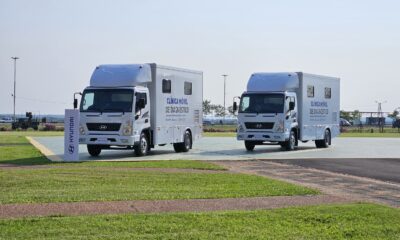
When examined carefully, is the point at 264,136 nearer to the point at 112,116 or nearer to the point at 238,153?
the point at 238,153

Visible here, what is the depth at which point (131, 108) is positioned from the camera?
22141 mm

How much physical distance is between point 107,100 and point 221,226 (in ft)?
47.2

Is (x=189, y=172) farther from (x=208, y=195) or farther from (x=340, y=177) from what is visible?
(x=208, y=195)

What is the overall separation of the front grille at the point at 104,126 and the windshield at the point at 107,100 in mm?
472

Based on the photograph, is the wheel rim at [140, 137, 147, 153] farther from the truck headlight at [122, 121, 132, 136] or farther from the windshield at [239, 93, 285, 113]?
the windshield at [239, 93, 285, 113]

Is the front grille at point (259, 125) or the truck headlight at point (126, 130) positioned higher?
the front grille at point (259, 125)

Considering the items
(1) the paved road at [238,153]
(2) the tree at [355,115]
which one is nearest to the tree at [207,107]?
(2) the tree at [355,115]

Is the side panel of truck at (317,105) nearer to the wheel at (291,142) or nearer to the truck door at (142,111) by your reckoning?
the wheel at (291,142)

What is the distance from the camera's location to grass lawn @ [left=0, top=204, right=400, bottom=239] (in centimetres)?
805

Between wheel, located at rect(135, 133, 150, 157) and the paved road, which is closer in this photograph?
wheel, located at rect(135, 133, 150, 157)

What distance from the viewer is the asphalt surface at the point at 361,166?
1700cm

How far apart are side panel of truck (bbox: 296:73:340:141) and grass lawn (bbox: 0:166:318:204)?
12.9m

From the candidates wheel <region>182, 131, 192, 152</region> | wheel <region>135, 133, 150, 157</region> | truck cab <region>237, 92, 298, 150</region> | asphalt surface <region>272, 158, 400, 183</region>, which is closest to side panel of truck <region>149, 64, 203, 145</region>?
wheel <region>182, 131, 192, 152</region>

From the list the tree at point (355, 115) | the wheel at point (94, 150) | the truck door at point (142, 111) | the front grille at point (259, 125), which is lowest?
the wheel at point (94, 150)
